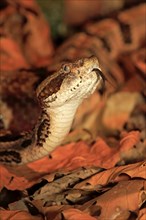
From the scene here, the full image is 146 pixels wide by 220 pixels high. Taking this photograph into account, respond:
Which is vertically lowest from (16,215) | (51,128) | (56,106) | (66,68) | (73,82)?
(16,215)

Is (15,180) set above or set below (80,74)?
below

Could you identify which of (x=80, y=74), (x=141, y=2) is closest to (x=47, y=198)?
(x=80, y=74)

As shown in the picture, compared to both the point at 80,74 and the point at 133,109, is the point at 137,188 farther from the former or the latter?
the point at 133,109

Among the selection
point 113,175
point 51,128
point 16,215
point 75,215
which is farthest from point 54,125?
point 75,215

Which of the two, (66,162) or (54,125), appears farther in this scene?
(66,162)

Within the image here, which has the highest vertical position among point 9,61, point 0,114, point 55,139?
point 9,61

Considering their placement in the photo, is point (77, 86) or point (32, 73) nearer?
point (77, 86)

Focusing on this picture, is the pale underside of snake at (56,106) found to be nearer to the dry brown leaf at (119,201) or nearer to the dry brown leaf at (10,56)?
the dry brown leaf at (119,201)

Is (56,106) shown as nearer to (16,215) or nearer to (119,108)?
(16,215)

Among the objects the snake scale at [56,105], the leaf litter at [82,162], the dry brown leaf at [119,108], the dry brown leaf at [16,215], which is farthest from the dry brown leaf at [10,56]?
the dry brown leaf at [16,215]
